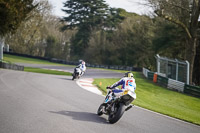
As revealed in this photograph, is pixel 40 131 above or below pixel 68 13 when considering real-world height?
below

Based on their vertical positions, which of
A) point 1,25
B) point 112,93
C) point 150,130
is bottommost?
point 150,130

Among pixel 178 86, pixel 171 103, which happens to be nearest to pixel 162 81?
pixel 178 86

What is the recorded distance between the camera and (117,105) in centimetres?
809

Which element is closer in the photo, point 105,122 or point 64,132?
point 64,132

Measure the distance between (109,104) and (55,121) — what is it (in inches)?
80.7

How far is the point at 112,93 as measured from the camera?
8.66 metres

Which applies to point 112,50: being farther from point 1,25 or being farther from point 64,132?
point 64,132

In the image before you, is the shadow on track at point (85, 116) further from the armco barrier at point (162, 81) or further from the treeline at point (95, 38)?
the treeline at point (95, 38)

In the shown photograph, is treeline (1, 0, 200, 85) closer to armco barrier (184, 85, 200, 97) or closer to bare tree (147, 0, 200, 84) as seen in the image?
bare tree (147, 0, 200, 84)

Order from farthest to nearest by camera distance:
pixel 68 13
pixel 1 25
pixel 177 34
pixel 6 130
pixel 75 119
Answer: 1. pixel 68 13
2. pixel 177 34
3. pixel 1 25
4. pixel 75 119
5. pixel 6 130

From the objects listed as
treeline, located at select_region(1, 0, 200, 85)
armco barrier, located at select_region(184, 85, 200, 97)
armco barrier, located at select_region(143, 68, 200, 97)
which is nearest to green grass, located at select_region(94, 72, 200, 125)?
armco barrier, located at select_region(184, 85, 200, 97)

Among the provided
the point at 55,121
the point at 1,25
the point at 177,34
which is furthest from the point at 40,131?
the point at 177,34

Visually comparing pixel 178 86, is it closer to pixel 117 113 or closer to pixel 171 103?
pixel 171 103

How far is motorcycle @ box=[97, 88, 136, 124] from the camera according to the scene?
7688 millimetres
